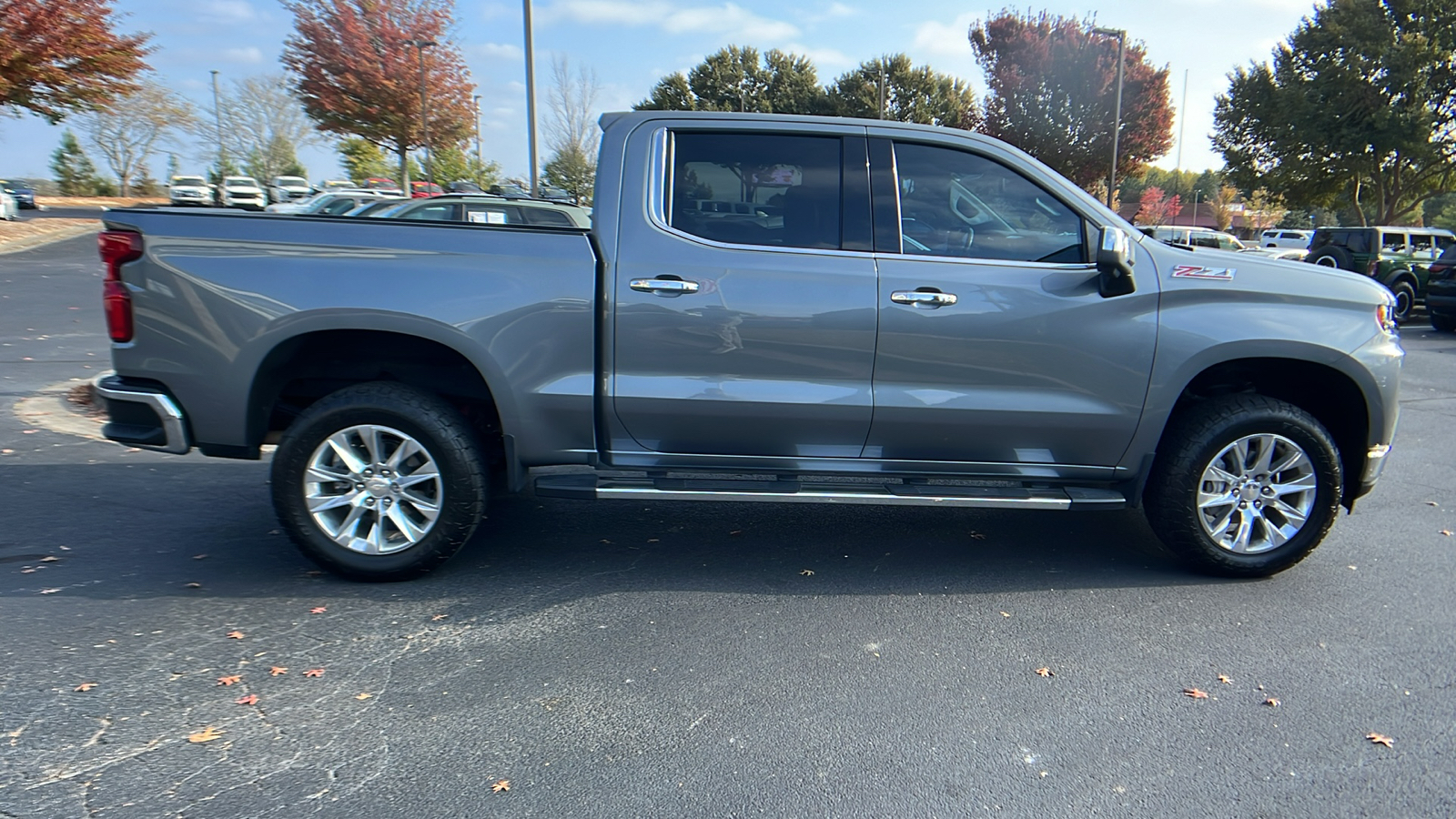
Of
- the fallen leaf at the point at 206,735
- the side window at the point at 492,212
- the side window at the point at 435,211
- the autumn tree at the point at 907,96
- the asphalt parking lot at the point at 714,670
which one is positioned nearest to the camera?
the asphalt parking lot at the point at 714,670

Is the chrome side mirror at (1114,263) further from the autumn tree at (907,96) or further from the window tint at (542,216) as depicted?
the autumn tree at (907,96)

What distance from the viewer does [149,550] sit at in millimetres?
4438

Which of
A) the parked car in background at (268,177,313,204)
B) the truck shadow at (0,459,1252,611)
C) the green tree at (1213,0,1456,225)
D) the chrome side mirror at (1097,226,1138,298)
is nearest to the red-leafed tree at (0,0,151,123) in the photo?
the parked car in background at (268,177,313,204)

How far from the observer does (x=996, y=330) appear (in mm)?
4039

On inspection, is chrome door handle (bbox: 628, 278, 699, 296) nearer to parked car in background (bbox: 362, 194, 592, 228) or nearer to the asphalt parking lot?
the asphalt parking lot

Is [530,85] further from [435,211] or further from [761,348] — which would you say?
[761,348]

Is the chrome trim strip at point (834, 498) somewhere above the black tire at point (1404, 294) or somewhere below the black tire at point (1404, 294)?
below

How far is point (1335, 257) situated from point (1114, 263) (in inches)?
770

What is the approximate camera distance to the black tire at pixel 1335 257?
19.1 metres

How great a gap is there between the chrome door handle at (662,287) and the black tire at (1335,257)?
1990 cm

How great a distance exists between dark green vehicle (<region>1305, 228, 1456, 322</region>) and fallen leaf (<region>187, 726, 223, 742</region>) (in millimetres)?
20933

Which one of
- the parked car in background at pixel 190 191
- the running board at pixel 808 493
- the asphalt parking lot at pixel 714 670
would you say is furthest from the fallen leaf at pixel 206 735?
the parked car in background at pixel 190 191

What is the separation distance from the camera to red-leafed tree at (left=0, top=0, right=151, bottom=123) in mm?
21266

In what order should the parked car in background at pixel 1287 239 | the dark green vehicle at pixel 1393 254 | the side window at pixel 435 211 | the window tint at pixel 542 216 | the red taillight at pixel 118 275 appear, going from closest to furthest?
the red taillight at pixel 118 275
the window tint at pixel 542 216
the side window at pixel 435 211
the dark green vehicle at pixel 1393 254
the parked car in background at pixel 1287 239
